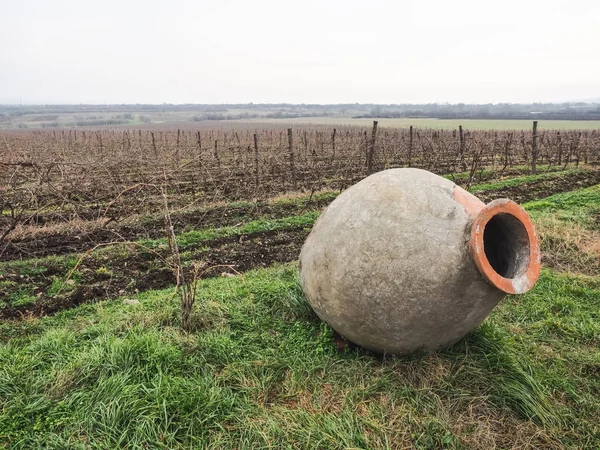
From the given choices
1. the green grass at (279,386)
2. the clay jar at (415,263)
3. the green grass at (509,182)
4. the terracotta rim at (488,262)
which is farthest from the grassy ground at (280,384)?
the green grass at (509,182)

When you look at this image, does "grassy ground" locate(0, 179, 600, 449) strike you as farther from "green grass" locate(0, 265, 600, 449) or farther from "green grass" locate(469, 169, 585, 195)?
"green grass" locate(469, 169, 585, 195)

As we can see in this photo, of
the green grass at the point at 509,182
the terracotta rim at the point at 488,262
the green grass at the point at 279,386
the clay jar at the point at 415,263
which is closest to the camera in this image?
the green grass at the point at 279,386

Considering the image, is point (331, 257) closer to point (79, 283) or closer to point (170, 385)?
point (170, 385)

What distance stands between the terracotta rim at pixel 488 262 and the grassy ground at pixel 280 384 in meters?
0.93

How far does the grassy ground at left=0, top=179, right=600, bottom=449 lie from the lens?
3.12m

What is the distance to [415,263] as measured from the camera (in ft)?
11.2

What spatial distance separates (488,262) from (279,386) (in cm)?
207

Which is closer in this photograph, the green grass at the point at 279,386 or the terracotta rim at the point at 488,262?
the green grass at the point at 279,386

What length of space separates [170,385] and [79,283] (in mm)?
3773

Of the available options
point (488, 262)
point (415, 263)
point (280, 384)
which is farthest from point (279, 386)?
point (488, 262)

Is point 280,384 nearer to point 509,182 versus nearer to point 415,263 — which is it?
point 415,263

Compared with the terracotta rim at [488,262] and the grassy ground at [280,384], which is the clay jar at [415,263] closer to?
the terracotta rim at [488,262]

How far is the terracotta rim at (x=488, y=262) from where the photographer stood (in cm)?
325

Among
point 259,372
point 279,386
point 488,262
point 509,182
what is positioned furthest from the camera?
point 509,182
